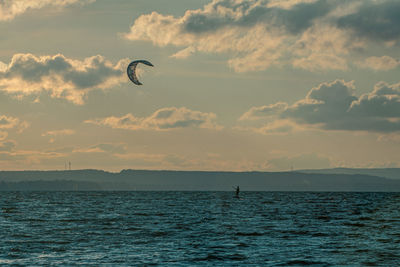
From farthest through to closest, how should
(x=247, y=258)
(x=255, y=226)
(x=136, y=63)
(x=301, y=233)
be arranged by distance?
(x=136, y=63) < (x=255, y=226) < (x=301, y=233) < (x=247, y=258)

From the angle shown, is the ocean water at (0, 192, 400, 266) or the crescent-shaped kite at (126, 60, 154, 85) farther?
the crescent-shaped kite at (126, 60, 154, 85)

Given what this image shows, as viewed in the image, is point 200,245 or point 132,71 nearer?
point 200,245

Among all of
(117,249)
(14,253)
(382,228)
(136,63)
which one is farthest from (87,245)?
(136,63)

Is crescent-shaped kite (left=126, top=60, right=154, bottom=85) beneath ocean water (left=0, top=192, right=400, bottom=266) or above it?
above

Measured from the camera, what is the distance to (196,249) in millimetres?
38031

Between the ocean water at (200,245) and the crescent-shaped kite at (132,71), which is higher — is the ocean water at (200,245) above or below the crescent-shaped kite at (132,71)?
below

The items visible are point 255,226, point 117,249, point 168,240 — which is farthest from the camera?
point 255,226

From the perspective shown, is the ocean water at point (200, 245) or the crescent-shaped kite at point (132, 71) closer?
the ocean water at point (200, 245)

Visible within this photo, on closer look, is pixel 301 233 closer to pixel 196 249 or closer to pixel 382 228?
pixel 382 228

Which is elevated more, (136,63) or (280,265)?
(136,63)

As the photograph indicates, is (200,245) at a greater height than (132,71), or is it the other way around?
(132,71)

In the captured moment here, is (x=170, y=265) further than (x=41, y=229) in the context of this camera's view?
No

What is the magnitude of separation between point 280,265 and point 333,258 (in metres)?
4.62

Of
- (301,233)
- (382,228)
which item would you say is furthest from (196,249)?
(382,228)
